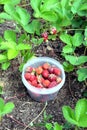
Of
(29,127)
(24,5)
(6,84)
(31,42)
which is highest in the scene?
(24,5)

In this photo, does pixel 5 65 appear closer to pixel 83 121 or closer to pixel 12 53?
pixel 12 53

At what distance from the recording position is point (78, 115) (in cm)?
201

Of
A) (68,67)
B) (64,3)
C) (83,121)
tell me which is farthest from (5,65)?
(83,121)

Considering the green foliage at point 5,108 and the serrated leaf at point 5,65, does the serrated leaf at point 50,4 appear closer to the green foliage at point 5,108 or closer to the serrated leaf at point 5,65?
the serrated leaf at point 5,65

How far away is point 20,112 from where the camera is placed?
2.25 m

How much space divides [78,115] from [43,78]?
39 cm

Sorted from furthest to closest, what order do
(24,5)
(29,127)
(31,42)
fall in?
(24,5) → (31,42) → (29,127)

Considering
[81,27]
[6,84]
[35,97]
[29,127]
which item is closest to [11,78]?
[6,84]

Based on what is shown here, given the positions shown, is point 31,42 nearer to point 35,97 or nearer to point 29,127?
point 35,97

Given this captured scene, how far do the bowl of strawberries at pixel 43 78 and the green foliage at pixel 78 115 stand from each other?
0.23 meters

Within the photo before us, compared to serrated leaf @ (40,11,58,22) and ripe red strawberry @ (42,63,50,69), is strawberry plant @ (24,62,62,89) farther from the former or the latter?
serrated leaf @ (40,11,58,22)

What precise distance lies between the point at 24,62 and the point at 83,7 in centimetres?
48

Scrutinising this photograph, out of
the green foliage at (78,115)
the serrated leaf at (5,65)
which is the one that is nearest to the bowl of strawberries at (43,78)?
the serrated leaf at (5,65)

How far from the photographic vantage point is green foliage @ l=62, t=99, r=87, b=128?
1.97 meters
